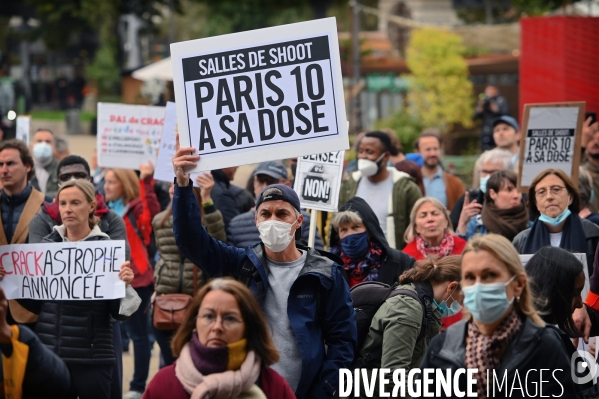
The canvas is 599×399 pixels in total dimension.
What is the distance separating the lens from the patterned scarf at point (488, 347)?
408 cm

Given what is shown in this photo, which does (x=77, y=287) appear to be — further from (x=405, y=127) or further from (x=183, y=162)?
(x=405, y=127)

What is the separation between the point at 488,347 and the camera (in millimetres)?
4094

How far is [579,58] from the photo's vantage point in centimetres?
1794

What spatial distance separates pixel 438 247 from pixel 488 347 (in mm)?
3353

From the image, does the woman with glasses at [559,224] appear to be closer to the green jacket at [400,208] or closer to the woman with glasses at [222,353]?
the green jacket at [400,208]

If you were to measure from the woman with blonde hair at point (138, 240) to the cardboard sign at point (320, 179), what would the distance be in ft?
5.07

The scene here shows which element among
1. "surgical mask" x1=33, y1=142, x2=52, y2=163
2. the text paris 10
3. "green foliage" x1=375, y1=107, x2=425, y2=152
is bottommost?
the text paris 10

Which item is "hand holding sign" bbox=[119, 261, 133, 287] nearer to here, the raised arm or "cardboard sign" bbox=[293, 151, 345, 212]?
the raised arm

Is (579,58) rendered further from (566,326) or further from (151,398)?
(151,398)

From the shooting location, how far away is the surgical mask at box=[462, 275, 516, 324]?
13.4 feet

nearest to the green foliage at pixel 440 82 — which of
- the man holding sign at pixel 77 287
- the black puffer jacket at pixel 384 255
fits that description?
the black puffer jacket at pixel 384 255

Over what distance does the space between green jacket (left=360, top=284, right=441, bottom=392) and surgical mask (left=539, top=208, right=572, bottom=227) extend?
1882 millimetres

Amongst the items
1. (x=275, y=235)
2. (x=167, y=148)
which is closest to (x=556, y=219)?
(x=275, y=235)

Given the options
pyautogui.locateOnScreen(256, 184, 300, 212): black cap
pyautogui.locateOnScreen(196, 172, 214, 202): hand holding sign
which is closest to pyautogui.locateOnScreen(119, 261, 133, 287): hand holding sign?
pyautogui.locateOnScreen(256, 184, 300, 212): black cap
